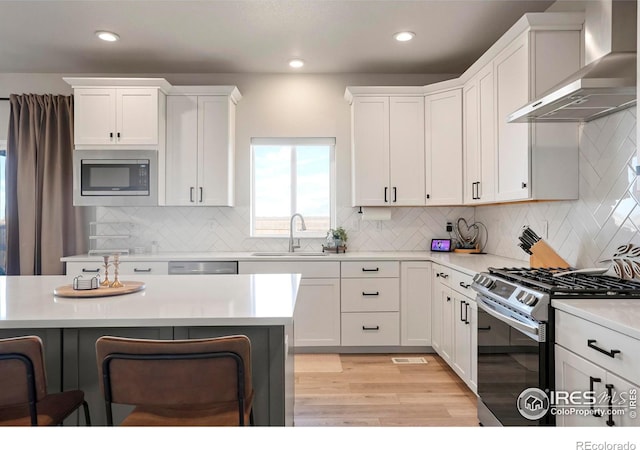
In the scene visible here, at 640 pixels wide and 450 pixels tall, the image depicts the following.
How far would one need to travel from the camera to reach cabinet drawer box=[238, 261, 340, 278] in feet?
12.6

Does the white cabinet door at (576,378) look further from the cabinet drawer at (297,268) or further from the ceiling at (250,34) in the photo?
the ceiling at (250,34)

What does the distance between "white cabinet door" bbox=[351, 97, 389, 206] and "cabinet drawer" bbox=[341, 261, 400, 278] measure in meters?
0.62

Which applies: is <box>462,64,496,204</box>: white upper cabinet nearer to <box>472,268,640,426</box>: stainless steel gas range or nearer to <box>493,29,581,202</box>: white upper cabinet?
<box>493,29,581,202</box>: white upper cabinet

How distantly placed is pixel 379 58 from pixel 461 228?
1886 mm

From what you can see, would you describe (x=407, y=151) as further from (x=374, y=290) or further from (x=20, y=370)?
(x=20, y=370)

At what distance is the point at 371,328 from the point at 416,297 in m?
0.50

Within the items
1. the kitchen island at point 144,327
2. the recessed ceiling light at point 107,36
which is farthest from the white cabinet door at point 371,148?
the kitchen island at point 144,327

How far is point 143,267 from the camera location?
3828mm

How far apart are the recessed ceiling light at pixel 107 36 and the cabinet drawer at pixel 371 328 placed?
10.1 feet

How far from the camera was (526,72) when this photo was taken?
270 centimetres

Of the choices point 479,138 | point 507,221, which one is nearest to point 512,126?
point 479,138

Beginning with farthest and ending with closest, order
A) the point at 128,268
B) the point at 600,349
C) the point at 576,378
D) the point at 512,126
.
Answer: the point at 128,268, the point at 512,126, the point at 576,378, the point at 600,349

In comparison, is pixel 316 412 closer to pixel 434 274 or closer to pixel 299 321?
pixel 299 321

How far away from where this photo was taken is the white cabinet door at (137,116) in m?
3.94
